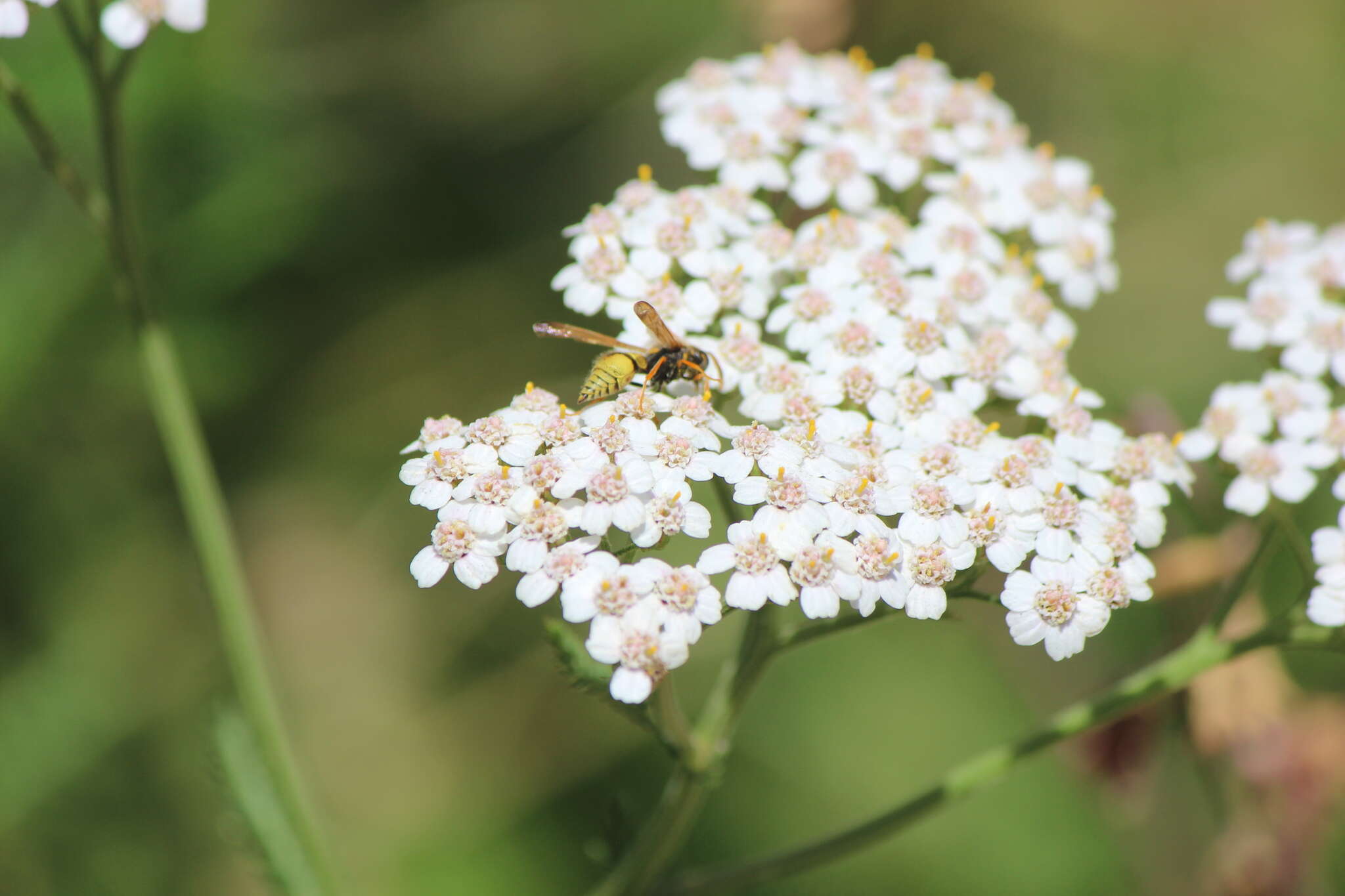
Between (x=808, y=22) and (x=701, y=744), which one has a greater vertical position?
(x=808, y=22)

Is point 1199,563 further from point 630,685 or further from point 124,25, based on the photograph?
point 124,25

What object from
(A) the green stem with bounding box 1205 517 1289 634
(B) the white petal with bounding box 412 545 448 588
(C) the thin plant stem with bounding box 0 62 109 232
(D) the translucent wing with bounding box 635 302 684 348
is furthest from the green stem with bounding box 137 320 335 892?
(A) the green stem with bounding box 1205 517 1289 634

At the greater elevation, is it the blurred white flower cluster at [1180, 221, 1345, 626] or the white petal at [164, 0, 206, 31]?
the white petal at [164, 0, 206, 31]

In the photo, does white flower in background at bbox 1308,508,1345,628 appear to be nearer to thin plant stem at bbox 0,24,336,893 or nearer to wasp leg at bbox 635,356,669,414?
wasp leg at bbox 635,356,669,414

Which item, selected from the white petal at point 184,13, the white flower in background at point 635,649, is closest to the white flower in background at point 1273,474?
the white flower in background at point 635,649

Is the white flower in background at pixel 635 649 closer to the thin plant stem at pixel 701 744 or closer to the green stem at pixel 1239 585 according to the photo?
the thin plant stem at pixel 701 744

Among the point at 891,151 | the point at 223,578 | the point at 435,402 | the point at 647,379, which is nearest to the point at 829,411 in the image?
the point at 647,379
